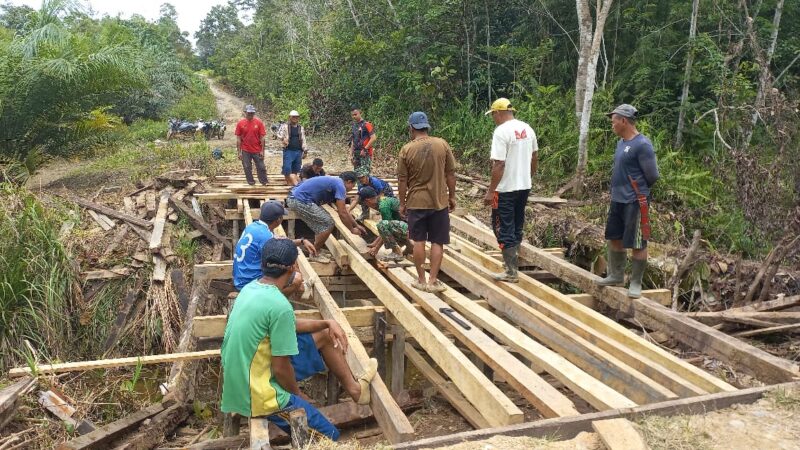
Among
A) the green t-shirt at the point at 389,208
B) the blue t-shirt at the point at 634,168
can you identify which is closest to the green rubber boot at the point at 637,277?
the blue t-shirt at the point at 634,168

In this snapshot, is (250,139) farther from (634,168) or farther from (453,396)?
(634,168)

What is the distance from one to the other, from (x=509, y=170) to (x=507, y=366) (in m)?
2.13

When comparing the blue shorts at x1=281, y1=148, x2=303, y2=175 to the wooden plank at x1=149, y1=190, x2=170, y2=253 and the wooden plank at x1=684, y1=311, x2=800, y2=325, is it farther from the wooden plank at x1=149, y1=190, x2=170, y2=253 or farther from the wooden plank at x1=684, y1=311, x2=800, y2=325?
the wooden plank at x1=684, y1=311, x2=800, y2=325

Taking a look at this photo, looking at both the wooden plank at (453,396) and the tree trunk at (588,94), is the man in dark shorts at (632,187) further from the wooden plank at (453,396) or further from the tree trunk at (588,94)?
the tree trunk at (588,94)

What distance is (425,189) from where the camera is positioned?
504cm

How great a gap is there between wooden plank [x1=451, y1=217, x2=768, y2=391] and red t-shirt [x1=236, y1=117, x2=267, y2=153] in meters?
5.96

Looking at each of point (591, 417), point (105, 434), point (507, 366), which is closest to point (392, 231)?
point (507, 366)

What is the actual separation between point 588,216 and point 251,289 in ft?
22.8

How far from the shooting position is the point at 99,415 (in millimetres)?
5613

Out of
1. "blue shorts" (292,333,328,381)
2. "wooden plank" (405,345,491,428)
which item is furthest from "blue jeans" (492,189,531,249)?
"blue shorts" (292,333,328,381)

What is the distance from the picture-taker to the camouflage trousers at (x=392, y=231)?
6141 mm

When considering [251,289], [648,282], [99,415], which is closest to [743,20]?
[648,282]

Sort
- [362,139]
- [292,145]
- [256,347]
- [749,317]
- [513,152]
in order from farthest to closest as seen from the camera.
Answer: [362,139], [292,145], [513,152], [749,317], [256,347]

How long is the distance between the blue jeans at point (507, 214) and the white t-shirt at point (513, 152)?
105 mm
